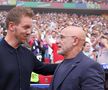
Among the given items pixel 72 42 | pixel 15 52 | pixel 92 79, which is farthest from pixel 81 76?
pixel 15 52

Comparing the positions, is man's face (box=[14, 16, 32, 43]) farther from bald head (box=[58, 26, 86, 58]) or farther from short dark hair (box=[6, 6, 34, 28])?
Answer: bald head (box=[58, 26, 86, 58])

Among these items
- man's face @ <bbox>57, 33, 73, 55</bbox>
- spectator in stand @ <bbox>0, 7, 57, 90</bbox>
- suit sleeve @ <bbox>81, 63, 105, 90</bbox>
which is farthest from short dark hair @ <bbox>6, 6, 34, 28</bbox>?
suit sleeve @ <bbox>81, 63, 105, 90</bbox>

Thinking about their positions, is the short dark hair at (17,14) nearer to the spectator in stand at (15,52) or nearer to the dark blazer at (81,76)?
the spectator in stand at (15,52)

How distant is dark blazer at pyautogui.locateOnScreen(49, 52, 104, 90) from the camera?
225cm

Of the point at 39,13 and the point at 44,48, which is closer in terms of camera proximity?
the point at 44,48

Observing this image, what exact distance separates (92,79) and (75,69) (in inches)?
7.1

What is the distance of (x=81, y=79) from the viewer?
90.6 inches

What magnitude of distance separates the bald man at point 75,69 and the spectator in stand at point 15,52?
0.24m

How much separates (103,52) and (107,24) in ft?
55.8

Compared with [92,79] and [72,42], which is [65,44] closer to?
[72,42]

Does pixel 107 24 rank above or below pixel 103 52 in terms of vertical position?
below

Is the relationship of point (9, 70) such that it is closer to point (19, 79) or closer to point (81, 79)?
point (19, 79)

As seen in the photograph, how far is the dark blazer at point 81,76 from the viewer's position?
2.25 m

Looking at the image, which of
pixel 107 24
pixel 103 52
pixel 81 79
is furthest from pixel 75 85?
pixel 107 24
